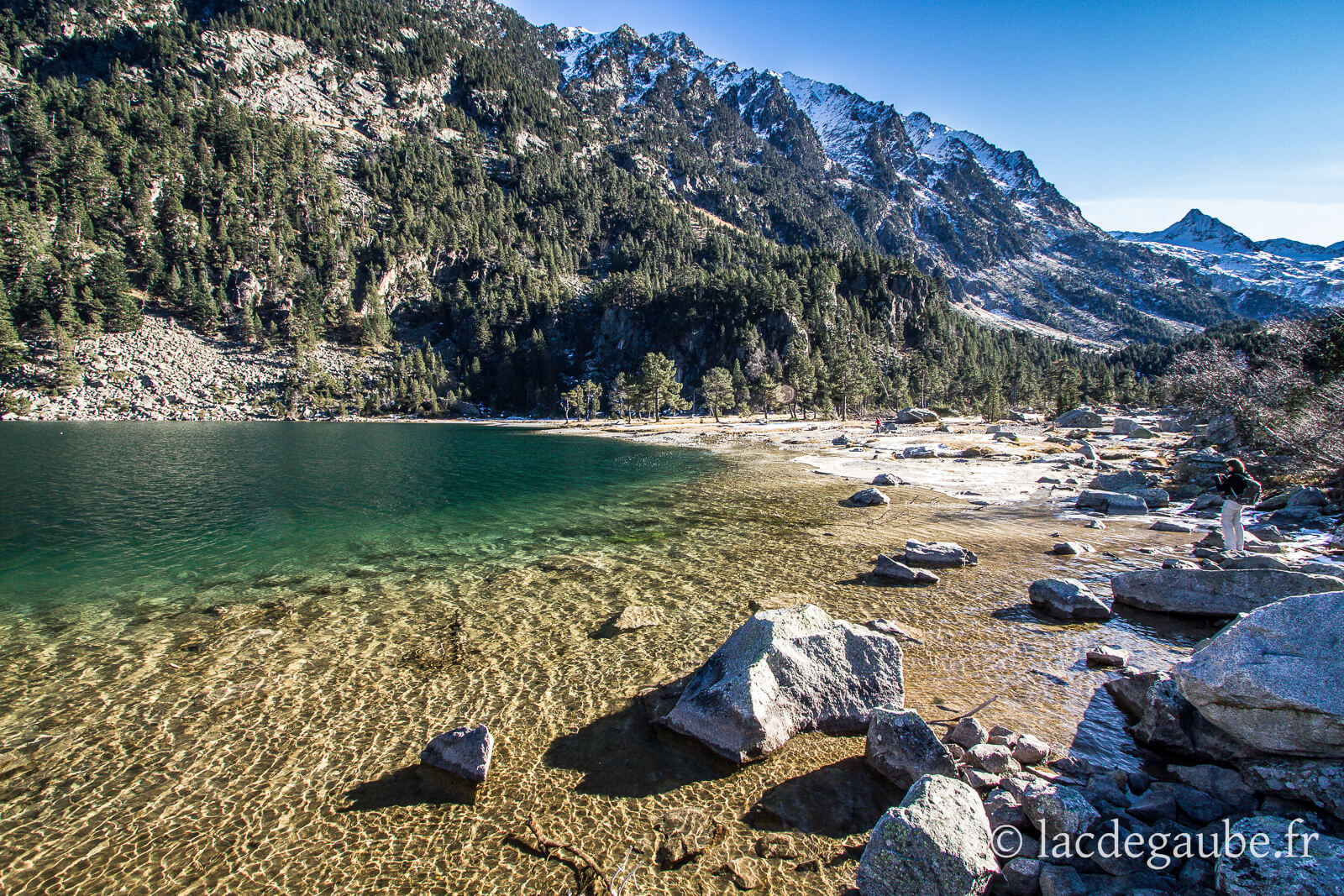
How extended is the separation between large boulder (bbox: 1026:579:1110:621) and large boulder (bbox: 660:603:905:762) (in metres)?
6.90

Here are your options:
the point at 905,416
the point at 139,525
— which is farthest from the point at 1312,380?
the point at 905,416

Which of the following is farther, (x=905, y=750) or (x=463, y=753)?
(x=463, y=753)

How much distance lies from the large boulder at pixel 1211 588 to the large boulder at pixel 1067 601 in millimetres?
914

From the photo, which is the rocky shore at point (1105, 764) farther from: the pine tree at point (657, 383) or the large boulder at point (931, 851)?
the pine tree at point (657, 383)

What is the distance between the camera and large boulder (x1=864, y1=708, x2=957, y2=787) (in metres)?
7.39

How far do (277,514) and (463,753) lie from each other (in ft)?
91.6

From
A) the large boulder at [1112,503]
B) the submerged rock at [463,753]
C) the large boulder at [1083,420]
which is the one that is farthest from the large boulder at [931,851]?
the large boulder at [1083,420]

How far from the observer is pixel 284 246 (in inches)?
7712

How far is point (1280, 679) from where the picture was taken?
20.6 ft

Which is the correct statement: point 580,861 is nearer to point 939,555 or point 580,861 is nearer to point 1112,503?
point 939,555

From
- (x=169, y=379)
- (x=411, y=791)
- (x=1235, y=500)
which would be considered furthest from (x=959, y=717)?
(x=169, y=379)

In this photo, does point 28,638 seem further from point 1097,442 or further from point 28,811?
point 1097,442

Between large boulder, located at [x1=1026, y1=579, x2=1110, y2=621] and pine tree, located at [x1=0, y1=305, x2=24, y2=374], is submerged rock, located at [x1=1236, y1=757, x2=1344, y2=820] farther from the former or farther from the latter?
pine tree, located at [x1=0, y1=305, x2=24, y2=374]

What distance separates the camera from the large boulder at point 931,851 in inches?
208
